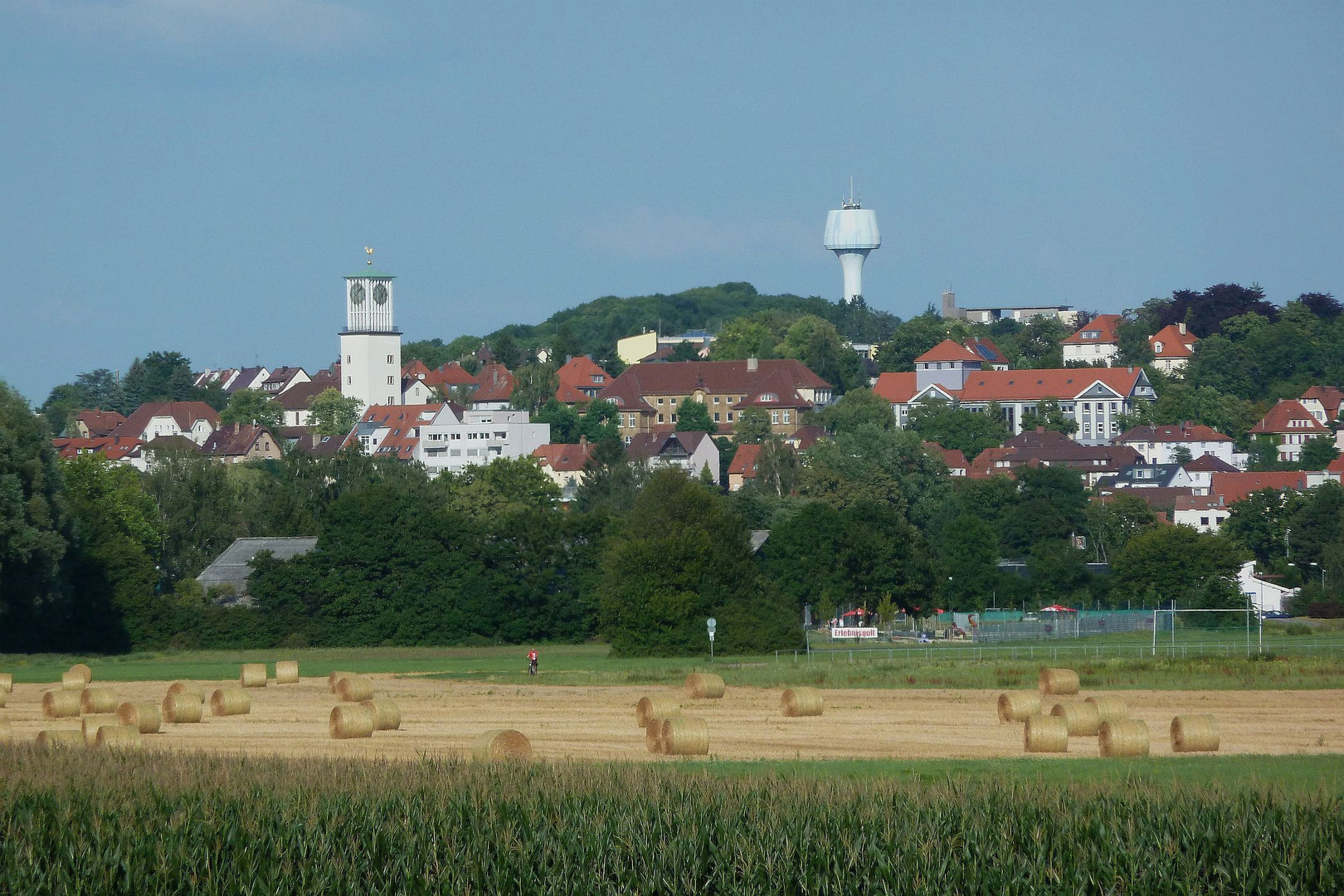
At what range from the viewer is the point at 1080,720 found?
3422 centimetres

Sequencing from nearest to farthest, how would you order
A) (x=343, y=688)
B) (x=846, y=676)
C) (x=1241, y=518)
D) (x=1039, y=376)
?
(x=343, y=688) → (x=846, y=676) → (x=1241, y=518) → (x=1039, y=376)

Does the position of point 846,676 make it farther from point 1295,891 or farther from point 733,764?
point 1295,891

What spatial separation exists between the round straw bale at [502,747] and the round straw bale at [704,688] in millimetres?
→ 14432

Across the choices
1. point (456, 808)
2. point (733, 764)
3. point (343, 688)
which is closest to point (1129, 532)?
point (343, 688)

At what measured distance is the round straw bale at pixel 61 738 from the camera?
32.1 meters

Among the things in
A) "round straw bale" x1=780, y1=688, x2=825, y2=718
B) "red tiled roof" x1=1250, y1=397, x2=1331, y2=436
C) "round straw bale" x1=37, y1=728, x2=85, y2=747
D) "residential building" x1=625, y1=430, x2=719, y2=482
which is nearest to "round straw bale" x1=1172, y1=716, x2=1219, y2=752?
"round straw bale" x1=780, y1=688, x2=825, y2=718

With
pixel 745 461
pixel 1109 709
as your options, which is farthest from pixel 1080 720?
pixel 745 461

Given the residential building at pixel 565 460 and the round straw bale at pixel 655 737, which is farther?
the residential building at pixel 565 460

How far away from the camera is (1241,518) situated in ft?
384

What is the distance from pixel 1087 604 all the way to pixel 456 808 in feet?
247

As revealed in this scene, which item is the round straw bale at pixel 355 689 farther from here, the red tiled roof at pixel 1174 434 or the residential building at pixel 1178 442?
the red tiled roof at pixel 1174 434

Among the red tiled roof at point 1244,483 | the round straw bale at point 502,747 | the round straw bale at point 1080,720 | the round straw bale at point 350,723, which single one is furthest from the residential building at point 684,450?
the round straw bale at point 502,747

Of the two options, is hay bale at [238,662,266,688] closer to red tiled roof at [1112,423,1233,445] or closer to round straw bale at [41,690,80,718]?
round straw bale at [41,690,80,718]

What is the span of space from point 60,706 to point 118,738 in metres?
8.86
